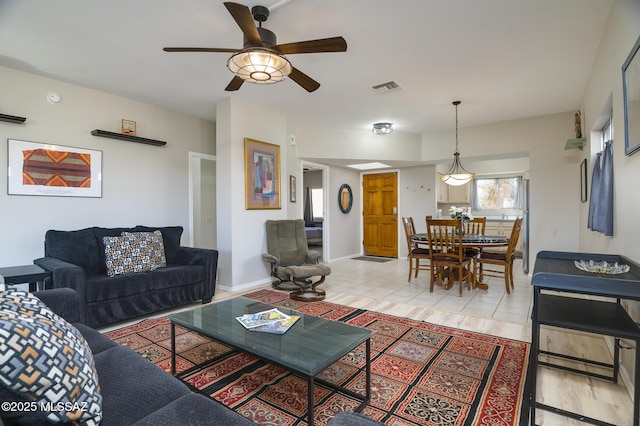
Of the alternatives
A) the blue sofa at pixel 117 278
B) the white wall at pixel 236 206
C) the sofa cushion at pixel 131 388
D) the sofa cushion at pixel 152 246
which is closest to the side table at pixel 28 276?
the blue sofa at pixel 117 278

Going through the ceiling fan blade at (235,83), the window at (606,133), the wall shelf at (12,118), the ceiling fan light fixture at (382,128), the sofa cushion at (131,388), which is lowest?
the sofa cushion at (131,388)

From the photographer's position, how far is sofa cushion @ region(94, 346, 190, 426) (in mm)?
1041

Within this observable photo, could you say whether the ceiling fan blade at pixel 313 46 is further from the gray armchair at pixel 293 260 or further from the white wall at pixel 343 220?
the white wall at pixel 343 220

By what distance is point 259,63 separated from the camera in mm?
Answer: 2211

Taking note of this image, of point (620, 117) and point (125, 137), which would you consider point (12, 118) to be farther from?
point (620, 117)

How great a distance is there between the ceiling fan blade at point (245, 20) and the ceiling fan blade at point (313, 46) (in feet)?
0.50

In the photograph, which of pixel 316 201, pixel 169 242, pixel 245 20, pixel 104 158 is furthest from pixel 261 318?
pixel 316 201

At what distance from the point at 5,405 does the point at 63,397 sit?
0.38ft

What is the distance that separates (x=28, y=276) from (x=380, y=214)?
6258 millimetres

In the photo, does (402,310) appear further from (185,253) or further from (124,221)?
(124,221)

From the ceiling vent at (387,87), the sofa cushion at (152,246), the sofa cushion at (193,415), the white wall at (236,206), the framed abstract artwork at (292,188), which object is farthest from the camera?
the framed abstract artwork at (292,188)

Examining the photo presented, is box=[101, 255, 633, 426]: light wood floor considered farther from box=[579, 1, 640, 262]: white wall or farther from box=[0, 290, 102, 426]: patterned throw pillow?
box=[0, 290, 102, 426]: patterned throw pillow

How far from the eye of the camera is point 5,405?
0.77 meters

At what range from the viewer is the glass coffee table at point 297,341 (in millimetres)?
1494
